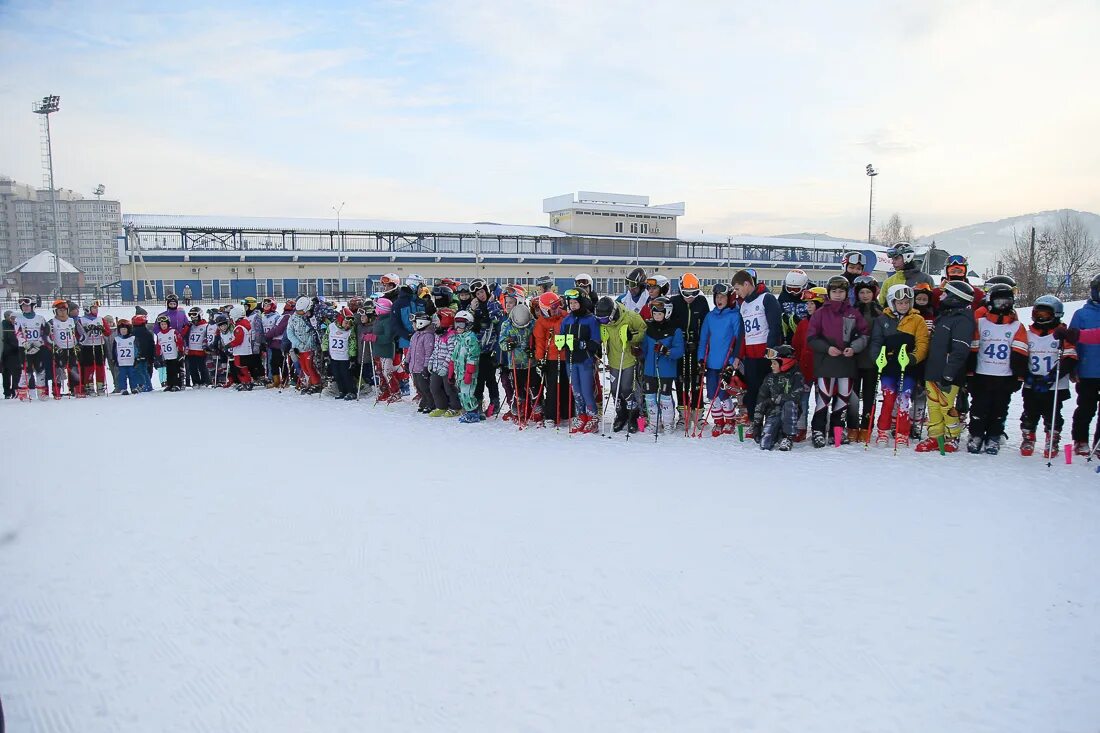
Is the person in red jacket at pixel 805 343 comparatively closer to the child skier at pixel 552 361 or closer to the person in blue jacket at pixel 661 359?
the person in blue jacket at pixel 661 359

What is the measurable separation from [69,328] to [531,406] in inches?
350

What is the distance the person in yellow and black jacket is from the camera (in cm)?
652

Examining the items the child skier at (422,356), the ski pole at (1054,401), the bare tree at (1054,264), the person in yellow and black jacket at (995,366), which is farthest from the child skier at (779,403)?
the bare tree at (1054,264)

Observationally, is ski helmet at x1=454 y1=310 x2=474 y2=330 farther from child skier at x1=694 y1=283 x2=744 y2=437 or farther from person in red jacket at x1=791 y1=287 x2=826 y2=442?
person in red jacket at x1=791 y1=287 x2=826 y2=442

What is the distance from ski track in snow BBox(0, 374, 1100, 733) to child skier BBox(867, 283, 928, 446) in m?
0.76

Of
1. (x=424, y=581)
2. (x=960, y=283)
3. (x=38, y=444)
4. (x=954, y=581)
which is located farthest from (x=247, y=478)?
(x=960, y=283)

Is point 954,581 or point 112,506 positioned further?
point 112,506

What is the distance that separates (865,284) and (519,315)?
13.6ft

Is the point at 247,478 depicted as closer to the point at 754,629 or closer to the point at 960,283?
the point at 754,629

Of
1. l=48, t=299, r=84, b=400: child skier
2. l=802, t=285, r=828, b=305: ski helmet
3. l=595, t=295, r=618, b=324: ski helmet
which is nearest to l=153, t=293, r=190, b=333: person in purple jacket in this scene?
l=48, t=299, r=84, b=400: child skier

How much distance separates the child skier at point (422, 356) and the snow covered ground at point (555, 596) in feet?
10.8

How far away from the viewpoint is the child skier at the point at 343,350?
11195mm

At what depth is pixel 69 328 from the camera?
39.5 feet

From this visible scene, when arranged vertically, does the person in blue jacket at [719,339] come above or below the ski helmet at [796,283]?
below
